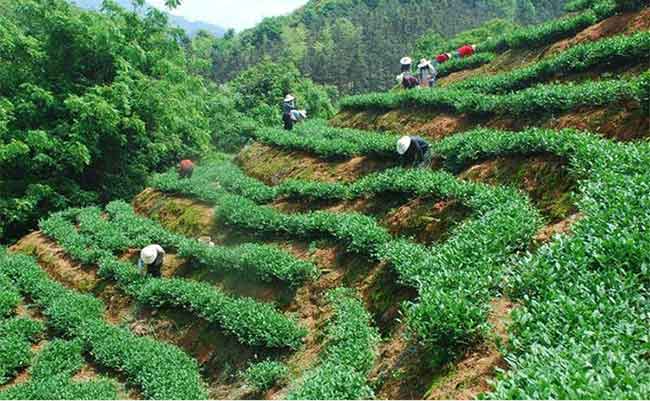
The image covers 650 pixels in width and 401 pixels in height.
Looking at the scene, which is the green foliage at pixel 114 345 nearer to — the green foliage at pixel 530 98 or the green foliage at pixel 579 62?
the green foliage at pixel 530 98

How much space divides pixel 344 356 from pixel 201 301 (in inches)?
173

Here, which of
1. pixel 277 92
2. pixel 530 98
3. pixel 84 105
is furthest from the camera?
pixel 277 92

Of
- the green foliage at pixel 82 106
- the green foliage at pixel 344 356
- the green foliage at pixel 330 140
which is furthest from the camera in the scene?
the green foliage at pixel 82 106

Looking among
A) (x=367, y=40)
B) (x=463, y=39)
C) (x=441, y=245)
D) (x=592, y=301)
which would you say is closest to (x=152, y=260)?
(x=441, y=245)

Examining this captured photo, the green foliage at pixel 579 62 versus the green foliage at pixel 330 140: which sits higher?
the green foliage at pixel 579 62

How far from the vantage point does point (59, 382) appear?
9.76 metres

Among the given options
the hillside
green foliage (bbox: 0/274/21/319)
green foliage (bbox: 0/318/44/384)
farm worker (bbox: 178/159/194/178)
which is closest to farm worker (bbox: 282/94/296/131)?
farm worker (bbox: 178/159/194/178)

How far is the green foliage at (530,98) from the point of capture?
1088cm

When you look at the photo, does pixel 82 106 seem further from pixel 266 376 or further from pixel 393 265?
pixel 393 265

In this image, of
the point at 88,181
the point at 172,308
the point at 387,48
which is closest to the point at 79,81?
the point at 88,181

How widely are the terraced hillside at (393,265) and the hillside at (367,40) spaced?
188 feet

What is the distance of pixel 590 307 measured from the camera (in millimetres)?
5199

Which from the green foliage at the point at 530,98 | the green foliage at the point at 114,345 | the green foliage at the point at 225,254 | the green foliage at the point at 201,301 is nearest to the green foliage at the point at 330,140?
the green foliage at the point at 530,98

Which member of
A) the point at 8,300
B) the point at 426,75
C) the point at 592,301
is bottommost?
the point at 8,300
